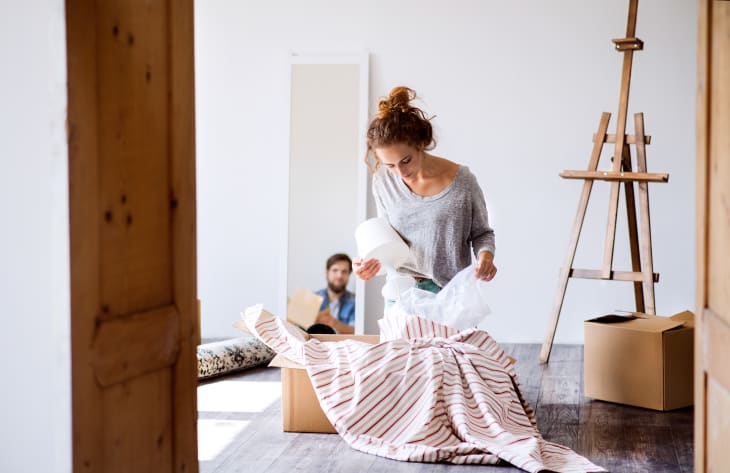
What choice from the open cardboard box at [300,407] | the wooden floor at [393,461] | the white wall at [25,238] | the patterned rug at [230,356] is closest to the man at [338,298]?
the patterned rug at [230,356]

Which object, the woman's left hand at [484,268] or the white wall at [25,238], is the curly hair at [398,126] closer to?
the woman's left hand at [484,268]

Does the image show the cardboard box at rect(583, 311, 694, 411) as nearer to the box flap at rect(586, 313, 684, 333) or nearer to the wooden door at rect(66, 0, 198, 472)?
the box flap at rect(586, 313, 684, 333)

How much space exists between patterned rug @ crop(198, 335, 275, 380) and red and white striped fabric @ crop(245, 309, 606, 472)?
2.90 ft

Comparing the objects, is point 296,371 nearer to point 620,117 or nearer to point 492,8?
point 620,117

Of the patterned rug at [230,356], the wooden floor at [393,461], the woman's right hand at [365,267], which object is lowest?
the wooden floor at [393,461]

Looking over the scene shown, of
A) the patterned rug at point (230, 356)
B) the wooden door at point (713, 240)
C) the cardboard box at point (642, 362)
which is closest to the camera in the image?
the wooden door at point (713, 240)

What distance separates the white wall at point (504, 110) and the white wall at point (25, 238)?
3766 millimetres

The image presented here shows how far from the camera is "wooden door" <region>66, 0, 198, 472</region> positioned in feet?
5.21

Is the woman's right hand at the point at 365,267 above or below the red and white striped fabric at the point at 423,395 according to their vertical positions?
above

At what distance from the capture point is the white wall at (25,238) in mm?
1729

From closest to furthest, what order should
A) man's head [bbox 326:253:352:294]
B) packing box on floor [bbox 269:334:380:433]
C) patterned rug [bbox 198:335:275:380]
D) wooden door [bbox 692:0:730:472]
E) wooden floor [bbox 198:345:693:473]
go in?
wooden door [bbox 692:0:730:472]
wooden floor [bbox 198:345:693:473]
packing box on floor [bbox 269:334:380:433]
patterned rug [bbox 198:335:275:380]
man's head [bbox 326:253:352:294]

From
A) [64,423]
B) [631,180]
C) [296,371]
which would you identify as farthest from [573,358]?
[64,423]

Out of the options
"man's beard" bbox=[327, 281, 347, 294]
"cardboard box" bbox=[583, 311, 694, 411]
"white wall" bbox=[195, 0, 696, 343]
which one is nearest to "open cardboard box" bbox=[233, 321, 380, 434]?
"cardboard box" bbox=[583, 311, 694, 411]

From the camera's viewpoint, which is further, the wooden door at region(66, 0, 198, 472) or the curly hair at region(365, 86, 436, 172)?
the curly hair at region(365, 86, 436, 172)
